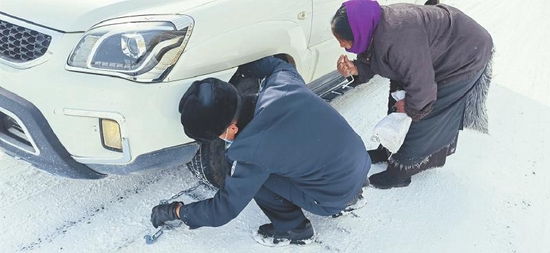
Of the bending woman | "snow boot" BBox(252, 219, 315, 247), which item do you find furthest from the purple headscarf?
"snow boot" BBox(252, 219, 315, 247)

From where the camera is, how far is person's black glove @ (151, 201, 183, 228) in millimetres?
2488

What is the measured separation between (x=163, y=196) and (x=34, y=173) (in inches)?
29.7

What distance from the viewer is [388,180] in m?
3.12

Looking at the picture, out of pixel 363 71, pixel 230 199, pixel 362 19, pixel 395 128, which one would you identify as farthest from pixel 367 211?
pixel 362 19

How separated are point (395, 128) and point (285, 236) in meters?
0.83

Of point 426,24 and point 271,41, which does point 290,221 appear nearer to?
point 271,41

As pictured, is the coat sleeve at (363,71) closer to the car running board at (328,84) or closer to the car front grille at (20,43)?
the car running board at (328,84)

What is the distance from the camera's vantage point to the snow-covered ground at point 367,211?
256 cm

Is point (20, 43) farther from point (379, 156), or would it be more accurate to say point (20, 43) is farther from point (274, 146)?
point (379, 156)

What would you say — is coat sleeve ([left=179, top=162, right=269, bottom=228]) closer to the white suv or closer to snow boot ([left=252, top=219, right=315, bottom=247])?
the white suv

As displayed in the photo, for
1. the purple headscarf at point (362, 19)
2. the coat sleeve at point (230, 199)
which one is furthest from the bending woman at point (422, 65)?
the coat sleeve at point (230, 199)

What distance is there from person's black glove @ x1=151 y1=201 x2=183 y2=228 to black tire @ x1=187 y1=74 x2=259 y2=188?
24 centimetres

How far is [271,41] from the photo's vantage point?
2.54 metres

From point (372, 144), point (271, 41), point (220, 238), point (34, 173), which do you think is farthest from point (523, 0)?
point (34, 173)
